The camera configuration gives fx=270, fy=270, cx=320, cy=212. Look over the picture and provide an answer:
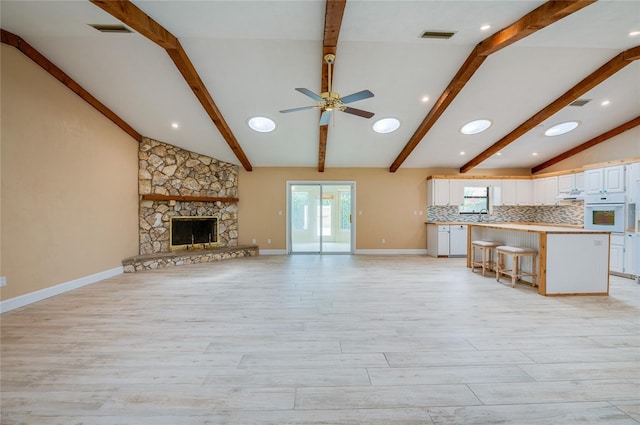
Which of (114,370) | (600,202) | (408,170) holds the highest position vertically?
(408,170)

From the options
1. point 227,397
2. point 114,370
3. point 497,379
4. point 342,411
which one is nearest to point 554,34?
point 497,379

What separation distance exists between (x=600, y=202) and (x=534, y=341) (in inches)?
175

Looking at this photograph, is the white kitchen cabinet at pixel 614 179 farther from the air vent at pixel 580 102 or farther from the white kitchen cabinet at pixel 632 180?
the air vent at pixel 580 102

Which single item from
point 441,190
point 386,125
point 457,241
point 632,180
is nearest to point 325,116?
point 386,125

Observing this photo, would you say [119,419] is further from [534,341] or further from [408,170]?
[408,170]

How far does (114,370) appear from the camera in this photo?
6.46 feet

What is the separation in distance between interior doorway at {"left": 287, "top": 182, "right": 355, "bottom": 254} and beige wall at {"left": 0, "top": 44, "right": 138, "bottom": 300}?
383cm

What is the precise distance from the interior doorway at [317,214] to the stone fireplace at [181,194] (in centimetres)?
154

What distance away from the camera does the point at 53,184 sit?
3783mm

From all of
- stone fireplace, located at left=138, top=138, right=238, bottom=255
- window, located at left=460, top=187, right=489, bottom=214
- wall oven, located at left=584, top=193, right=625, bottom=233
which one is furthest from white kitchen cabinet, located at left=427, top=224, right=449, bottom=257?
stone fireplace, located at left=138, top=138, right=238, bottom=255

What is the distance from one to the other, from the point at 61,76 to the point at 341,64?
4.03 m

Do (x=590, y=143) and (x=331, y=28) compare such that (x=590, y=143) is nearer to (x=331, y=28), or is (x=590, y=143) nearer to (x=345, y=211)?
(x=345, y=211)

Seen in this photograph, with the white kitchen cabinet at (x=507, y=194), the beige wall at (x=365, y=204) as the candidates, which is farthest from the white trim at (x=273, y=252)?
the white kitchen cabinet at (x=507, y=194)

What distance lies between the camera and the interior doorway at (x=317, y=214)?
7426 millimetres
